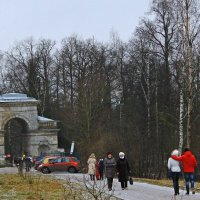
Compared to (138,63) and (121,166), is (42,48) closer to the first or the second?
(138,63)

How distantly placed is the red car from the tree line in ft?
3.36

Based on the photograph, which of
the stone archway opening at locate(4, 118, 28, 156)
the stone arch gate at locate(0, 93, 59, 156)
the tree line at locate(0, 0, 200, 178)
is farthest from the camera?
the stone archway opening at locate(4, 118, 28, 156)

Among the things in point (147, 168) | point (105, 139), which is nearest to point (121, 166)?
point (147, 168)

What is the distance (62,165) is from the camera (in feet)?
155

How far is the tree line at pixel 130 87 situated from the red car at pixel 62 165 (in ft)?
3.36

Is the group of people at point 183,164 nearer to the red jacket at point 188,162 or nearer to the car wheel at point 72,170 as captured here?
the red jacket at point 188,162

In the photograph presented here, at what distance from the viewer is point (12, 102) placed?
6594cm

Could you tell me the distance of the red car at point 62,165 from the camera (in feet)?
154

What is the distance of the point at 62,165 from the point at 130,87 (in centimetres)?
1700

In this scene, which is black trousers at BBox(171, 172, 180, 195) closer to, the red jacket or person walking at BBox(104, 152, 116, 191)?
the red jacket

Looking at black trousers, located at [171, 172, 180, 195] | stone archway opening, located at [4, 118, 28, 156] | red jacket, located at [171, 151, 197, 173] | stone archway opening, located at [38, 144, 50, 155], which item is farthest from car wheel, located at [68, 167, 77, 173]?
stone archway opening, located at [4, 118, 28, 156]

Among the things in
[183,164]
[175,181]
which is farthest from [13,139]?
[175,181]

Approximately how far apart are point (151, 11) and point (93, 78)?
1451 centimetres

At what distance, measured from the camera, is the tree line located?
33938 mm
